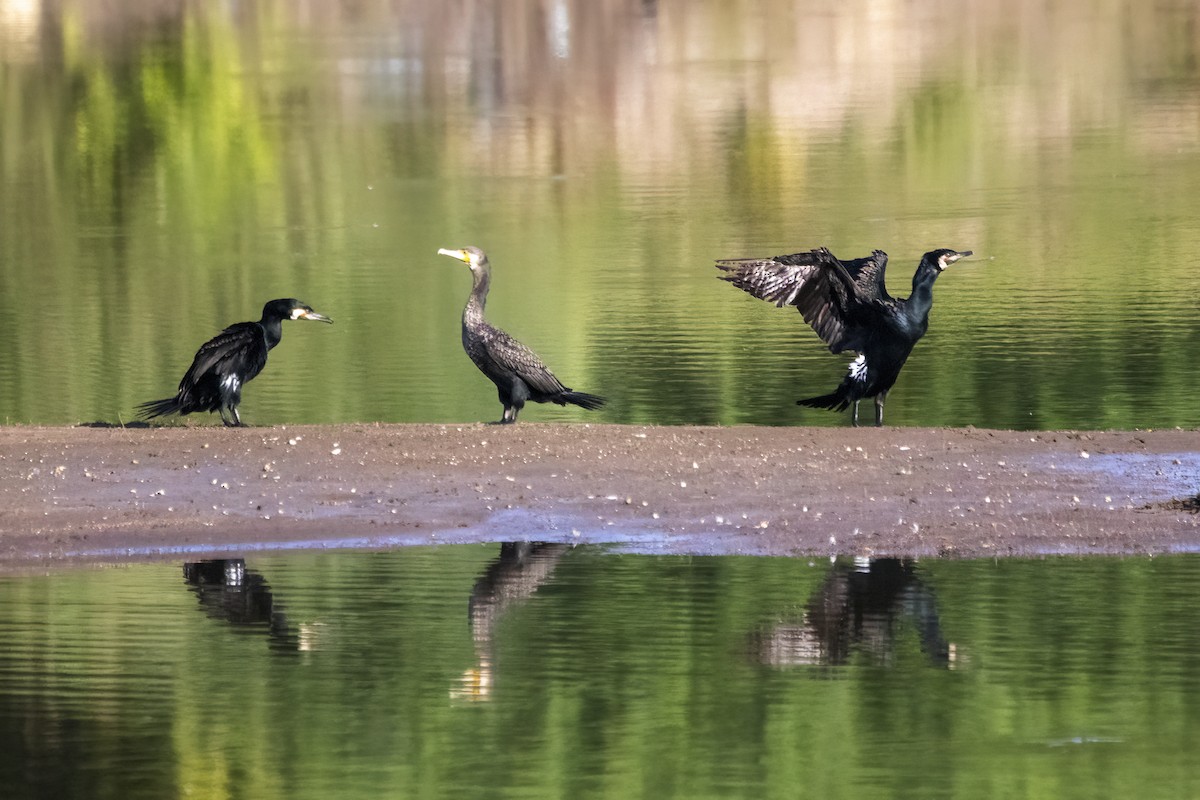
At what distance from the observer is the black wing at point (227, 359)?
15883 mm

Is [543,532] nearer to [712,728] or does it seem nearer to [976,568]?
[976,568]

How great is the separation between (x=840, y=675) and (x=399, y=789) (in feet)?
7.45

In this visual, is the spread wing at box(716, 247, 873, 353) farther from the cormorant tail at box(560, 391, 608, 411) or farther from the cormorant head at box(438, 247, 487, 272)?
the cormorant head at box(438, 247, 487, 272)

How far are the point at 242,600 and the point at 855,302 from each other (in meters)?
5.72

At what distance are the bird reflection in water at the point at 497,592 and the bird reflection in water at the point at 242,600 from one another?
2.60 ft

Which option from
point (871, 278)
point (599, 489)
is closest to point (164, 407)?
point (599, 489)

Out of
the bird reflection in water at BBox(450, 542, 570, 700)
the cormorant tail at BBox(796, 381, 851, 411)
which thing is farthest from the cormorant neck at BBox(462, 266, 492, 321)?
the bird reflection in water at BBox(450, 542, 570, 700)

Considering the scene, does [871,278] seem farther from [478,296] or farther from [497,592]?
[497,592]

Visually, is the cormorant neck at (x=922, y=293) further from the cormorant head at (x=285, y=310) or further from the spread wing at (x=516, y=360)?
the cormorant head at (x=285, y=310)

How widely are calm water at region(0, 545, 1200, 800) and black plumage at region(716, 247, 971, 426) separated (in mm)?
3678

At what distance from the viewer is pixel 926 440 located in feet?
49.0

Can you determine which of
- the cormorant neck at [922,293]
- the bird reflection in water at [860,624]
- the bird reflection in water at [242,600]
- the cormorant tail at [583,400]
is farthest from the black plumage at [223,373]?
the bird reflection in water at [860,624]

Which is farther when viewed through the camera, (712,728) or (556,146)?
(556,146)

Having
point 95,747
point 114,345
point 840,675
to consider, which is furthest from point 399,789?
point 114,345
